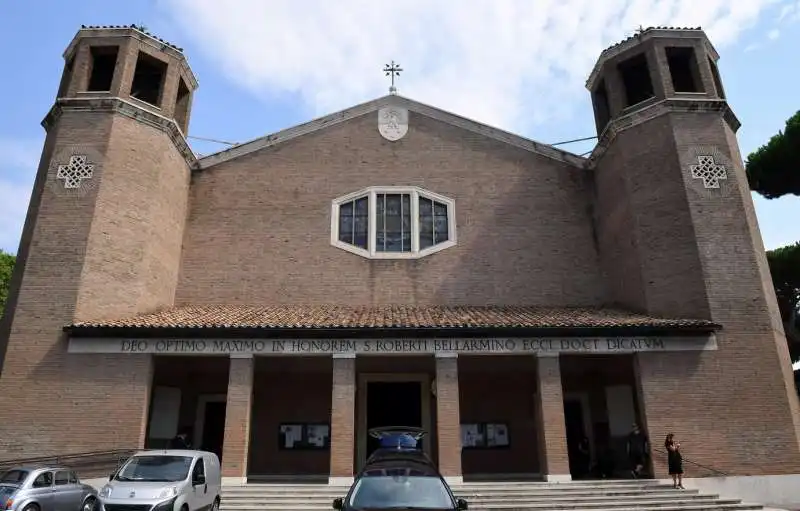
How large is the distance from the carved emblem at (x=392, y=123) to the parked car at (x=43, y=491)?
44.2 feet

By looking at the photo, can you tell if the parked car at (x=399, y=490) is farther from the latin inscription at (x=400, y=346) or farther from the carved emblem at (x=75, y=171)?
the carved emblem at (x=75, y=171)

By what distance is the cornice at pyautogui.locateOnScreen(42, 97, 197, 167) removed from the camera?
1684cm

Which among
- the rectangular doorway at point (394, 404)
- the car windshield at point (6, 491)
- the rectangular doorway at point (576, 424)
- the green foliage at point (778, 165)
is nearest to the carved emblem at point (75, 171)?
the car windshield at point (6, 491)

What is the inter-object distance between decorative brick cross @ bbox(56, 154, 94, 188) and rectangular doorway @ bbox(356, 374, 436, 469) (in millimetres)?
9473

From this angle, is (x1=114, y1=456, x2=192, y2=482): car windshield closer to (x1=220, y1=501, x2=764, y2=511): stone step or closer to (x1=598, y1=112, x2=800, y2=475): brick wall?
(x1=220, y1=501, x2=764, y2=511): stone step

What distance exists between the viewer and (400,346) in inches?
570

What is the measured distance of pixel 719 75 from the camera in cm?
1856

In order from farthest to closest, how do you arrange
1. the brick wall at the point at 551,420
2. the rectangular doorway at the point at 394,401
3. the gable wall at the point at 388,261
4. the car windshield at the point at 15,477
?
the gable wall at the point at 388,261, the rectangular doorway at the point at 394,401, the brick wall at the point at 551,420, the car windshield at the point at 15,477

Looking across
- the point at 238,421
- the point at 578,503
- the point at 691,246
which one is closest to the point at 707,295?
the point at 691,246

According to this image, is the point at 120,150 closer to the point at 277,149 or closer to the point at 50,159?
the point at 50,159

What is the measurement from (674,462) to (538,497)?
3222 mm

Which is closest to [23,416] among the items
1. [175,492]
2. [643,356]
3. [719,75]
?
[175,492]

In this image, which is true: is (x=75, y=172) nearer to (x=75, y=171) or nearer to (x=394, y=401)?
(x=75, y=171)

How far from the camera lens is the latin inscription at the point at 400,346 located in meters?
14.4
